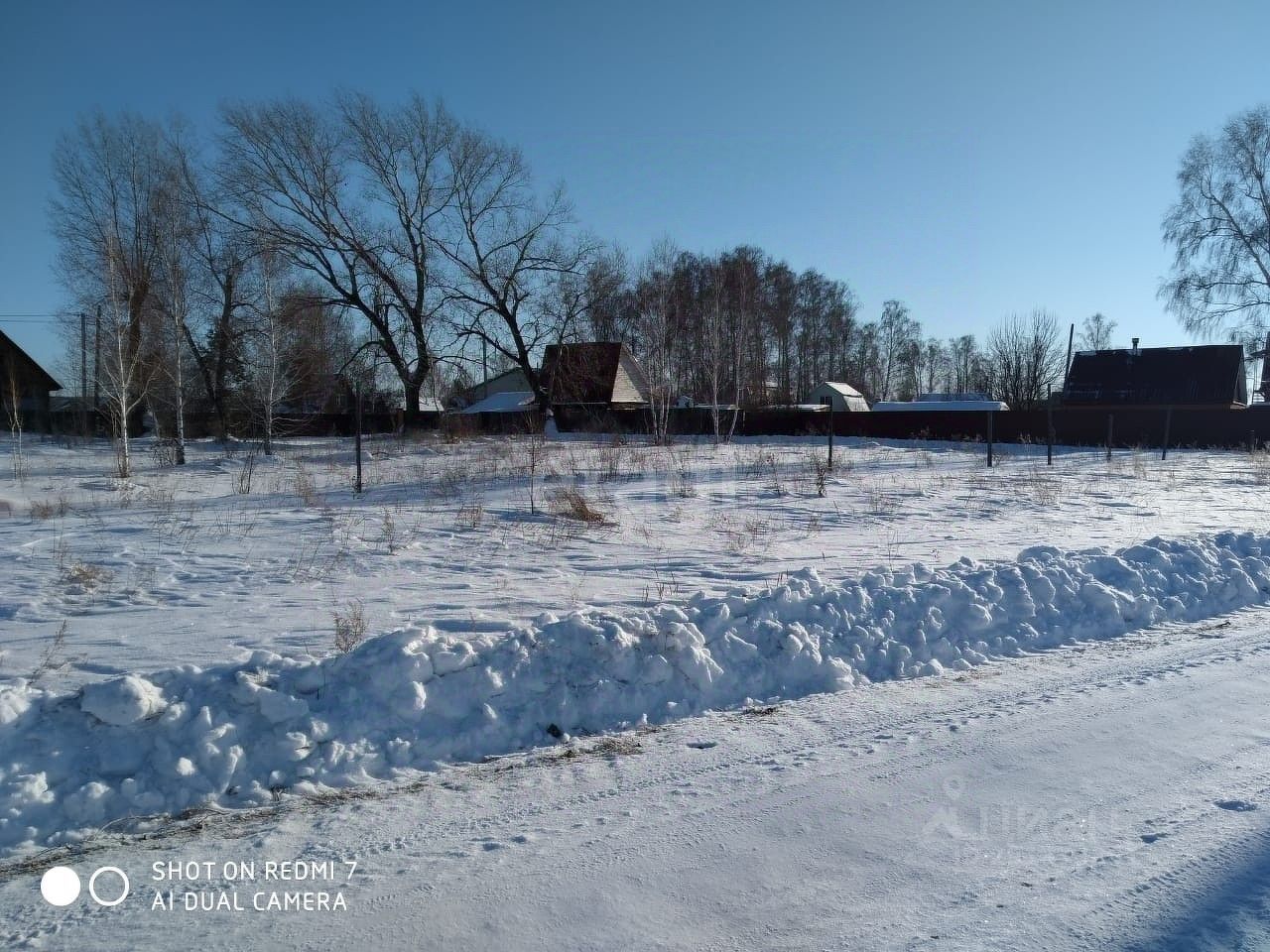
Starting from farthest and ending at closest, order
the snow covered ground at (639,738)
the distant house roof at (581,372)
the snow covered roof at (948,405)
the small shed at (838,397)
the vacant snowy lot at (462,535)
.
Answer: the small shed at (838,397)
the snow covered roof at (948,405)
the distant house roof at (581,372)
the vacant snowy lot at (462,535)
the snow covered ground at (639,738)

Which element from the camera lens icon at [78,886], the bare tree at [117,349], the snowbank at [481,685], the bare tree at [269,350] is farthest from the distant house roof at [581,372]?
the camera lens icon at [78,886]

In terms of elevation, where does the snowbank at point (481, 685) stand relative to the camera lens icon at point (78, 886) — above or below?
above

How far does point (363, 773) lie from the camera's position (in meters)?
4.26

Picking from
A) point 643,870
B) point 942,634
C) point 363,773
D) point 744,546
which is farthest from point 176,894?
point 744,546

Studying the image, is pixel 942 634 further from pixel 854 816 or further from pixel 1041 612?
pixel 854 816

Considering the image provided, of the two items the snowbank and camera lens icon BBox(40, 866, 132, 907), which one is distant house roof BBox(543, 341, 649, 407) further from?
camera lens icon BBox(40, 866, 132, 907)

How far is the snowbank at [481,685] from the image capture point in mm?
4039

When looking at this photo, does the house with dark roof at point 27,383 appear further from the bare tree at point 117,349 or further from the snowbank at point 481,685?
the snowbank at point 481,685

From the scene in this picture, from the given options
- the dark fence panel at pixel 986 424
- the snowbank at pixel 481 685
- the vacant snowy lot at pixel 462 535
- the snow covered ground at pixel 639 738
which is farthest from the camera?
the dark fence panel at pixel 986 424

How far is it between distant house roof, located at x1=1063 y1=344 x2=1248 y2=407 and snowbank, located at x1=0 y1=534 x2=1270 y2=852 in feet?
137

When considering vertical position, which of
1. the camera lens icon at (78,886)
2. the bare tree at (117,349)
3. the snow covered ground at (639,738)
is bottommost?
the camera lens icon at (78,886)

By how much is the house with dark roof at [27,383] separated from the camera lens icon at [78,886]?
39.8m

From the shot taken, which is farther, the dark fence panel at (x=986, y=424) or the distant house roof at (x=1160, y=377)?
the distant house roof at (x=1160, y=377)

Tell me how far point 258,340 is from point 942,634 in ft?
81.4
